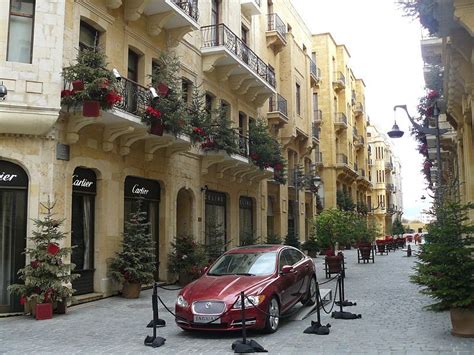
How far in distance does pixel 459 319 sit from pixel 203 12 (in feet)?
55.8

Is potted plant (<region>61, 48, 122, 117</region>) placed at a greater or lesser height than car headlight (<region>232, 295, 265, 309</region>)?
greater

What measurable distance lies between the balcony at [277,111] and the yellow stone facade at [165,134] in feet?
0.28

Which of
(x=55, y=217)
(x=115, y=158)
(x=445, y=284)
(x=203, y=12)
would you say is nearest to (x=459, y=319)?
(x=445, y=284)

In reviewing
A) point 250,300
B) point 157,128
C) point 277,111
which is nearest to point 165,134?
point 157,128

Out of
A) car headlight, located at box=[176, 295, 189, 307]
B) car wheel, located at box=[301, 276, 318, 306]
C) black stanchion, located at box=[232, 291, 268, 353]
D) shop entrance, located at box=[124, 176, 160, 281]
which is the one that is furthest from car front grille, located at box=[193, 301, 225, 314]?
shop entrance, located at box=[124, 176, 160, 281]

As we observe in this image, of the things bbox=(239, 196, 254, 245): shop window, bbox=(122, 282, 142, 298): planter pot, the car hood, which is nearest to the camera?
the car hood

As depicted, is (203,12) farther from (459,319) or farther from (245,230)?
(459,319)

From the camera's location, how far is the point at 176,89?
16672 mm

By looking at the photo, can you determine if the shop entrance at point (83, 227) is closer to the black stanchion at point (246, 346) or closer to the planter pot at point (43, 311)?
the planter pot at point (43, 311)

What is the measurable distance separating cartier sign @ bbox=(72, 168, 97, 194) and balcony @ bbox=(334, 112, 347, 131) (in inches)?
1389

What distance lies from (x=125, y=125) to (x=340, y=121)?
118 ft

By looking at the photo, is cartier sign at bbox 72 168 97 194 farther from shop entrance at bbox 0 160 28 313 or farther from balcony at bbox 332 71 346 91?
balcony at bbox 332 71 346 91

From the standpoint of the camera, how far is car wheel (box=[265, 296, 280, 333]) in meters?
9.41

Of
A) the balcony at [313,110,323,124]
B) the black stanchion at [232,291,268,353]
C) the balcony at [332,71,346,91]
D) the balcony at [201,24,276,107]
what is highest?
the balcony at [332,71,346,91]
